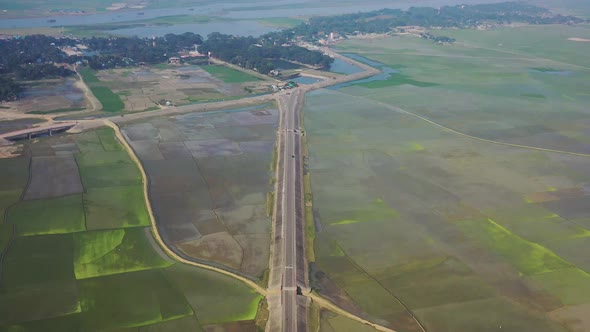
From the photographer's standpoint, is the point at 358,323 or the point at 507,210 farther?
the point at 507,210

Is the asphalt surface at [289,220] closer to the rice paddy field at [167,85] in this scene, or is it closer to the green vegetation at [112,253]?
the green vegetation at [112,253]

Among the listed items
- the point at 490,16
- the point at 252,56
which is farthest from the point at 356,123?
the point at 490,16

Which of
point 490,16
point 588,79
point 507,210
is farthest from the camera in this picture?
point 490,16

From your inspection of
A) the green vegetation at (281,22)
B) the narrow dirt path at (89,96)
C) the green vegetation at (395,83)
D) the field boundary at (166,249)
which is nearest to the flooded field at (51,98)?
the narrow dirt path at (89,96)

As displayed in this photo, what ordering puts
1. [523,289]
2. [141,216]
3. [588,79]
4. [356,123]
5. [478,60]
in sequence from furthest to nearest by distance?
[478,60], [588,79], [356,123], [141,216], [523,289]

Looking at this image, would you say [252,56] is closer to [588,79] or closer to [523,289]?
[588,79]

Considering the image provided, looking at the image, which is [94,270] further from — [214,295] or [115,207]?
[115,207]

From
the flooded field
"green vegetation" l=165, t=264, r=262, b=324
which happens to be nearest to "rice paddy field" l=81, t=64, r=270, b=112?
the flooded field
